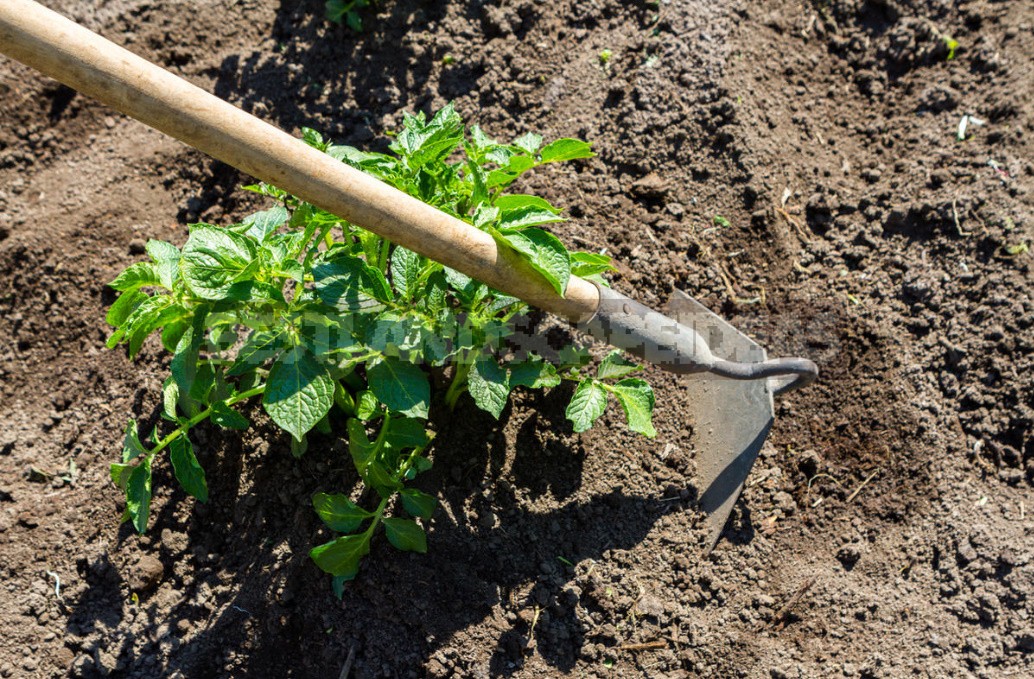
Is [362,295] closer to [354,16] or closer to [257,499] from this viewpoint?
[257,499]

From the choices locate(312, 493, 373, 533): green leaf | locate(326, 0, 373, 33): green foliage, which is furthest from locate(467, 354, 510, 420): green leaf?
locate(326, 0, 373, 33): green foliage

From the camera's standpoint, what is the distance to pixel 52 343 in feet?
9.38

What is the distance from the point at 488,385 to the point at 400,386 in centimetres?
24

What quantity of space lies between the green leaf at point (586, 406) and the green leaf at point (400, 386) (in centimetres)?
43

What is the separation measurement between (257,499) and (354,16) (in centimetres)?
199

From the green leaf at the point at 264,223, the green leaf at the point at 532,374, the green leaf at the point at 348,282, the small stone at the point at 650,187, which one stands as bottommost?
the green leaf at the point at 532,374

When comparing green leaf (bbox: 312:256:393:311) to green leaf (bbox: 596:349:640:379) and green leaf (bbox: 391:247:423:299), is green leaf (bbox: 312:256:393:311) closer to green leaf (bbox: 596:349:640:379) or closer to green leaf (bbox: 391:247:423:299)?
green leaf (bbox: 391:247:423:299)

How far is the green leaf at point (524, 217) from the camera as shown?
2.00 m

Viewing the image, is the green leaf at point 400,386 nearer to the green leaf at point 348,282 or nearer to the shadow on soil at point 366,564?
the green leaf at point 348,282

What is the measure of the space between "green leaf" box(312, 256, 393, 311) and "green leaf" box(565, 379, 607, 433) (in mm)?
620

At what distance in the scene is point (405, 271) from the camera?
2.10 m

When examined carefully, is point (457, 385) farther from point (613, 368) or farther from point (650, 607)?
point (650, 607)

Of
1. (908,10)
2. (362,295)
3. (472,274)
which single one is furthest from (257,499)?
(908,10)

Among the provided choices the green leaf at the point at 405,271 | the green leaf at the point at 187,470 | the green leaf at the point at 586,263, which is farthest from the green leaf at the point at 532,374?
the green leaf at the point at 187,470
